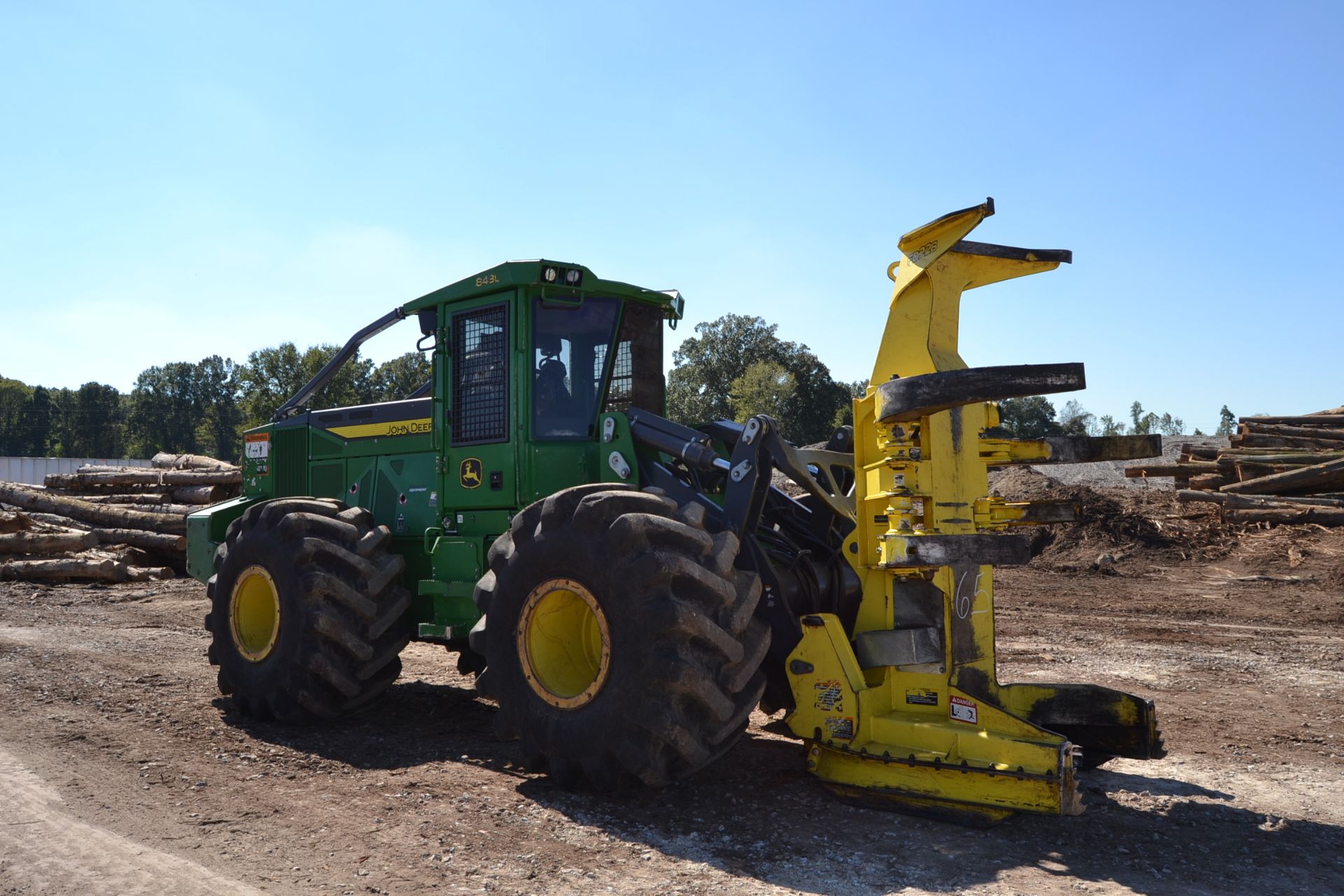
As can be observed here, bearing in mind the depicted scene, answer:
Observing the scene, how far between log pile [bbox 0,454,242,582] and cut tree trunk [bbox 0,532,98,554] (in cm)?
1

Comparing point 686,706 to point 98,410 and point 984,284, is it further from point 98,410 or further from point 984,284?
point 98,410

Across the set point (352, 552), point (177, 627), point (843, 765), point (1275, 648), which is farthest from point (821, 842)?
point (177, 627)

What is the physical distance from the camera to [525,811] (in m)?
5.31

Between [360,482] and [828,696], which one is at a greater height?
[360,482]

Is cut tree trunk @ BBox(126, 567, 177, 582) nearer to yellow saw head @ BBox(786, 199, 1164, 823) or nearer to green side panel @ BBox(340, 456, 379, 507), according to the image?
green side panel @ BBox(340, 456, 379, 507)

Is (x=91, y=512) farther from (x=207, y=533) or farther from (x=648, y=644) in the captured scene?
(x=648, y=644)

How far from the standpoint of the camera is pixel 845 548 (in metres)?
5.91

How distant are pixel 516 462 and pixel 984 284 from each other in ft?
10.8

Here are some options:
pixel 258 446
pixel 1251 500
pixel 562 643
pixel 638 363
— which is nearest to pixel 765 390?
pixel 1251 500

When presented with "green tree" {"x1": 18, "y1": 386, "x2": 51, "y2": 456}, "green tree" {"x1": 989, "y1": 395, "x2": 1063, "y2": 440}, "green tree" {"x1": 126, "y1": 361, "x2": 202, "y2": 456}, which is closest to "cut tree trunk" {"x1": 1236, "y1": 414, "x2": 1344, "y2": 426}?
"green tree" {"x1": 989, "y1": 395, "x2": 1063, "y2": 440}

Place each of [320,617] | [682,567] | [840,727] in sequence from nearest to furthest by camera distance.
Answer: [682,567]
[840,727]
[320,617]

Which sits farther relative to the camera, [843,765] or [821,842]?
[843,765]

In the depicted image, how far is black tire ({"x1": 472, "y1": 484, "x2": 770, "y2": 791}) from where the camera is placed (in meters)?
5.10

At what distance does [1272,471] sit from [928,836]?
19.0m
